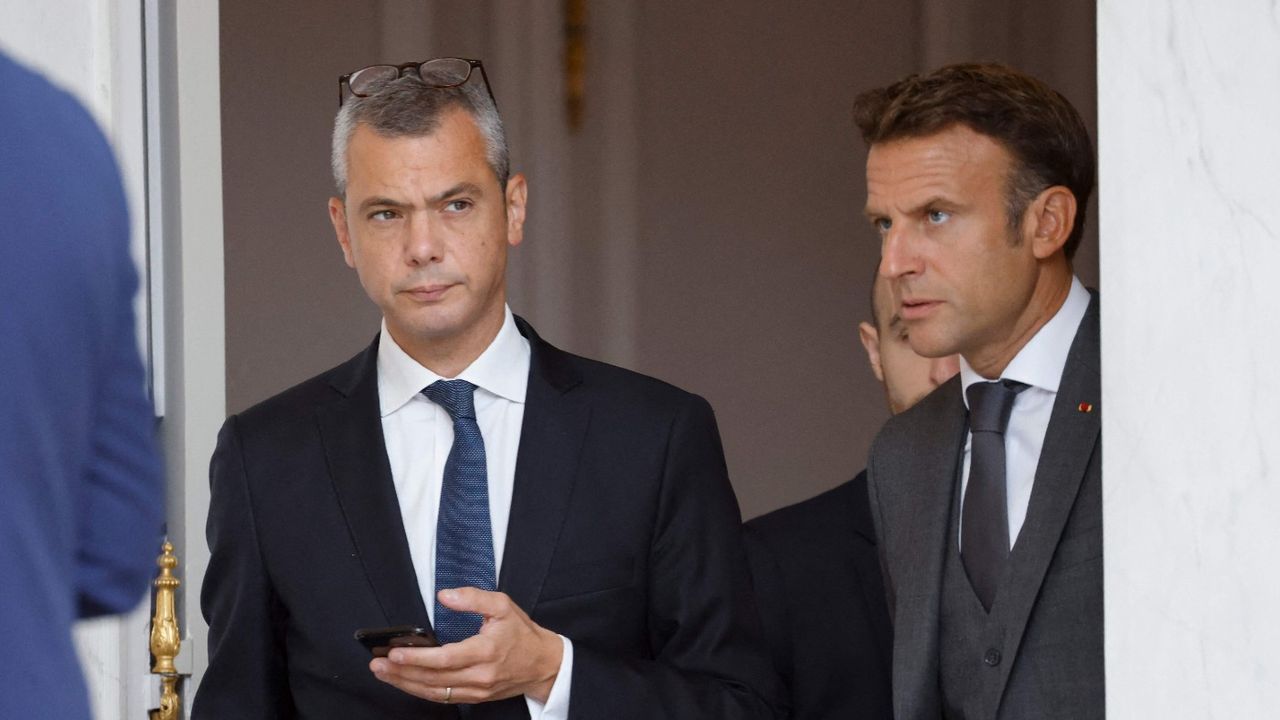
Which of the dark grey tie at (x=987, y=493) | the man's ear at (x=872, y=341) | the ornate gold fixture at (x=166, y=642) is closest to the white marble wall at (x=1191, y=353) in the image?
the dark grey tie at (x=987, y=493)

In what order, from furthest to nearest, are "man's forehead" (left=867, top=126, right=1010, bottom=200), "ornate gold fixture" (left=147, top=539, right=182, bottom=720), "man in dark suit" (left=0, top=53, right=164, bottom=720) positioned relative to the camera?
"ornate gold fixture" (left=147, top=539, right=182, bottom=720) < "man's forehead" (left=867, top=126, right=1010, bottom=200) < "man in dark suit" (left=0, top=53, right=164, bottom=720)

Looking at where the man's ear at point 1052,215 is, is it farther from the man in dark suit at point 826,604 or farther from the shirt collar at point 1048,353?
the man in dark suit at point 826,604

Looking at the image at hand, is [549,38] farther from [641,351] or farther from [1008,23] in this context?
[1008,23]

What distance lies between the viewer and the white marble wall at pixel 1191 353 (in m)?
2.02

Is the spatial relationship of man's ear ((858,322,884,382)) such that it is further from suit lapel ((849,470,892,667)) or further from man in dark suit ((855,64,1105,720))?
man in dark suit ((855,64,1105,720))

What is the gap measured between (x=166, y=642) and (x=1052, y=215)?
1.84m

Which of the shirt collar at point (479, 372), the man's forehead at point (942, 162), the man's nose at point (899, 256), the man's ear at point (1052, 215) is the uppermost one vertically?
the man's forehead at point (942, 162)

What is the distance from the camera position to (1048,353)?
2803mm

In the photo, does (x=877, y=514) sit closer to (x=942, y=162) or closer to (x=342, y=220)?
(x=942, y=162)

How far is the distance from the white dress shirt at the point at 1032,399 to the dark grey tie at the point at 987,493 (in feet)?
0.06

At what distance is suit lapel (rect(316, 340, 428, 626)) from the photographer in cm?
268

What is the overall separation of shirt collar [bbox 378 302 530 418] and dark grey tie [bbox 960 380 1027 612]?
728 millimetres

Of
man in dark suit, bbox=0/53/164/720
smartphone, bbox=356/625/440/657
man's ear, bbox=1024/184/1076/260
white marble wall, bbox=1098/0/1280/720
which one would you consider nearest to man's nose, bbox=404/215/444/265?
smartphone, bbox=356/625/440/657

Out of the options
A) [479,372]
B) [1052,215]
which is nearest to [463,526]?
[479,372]
